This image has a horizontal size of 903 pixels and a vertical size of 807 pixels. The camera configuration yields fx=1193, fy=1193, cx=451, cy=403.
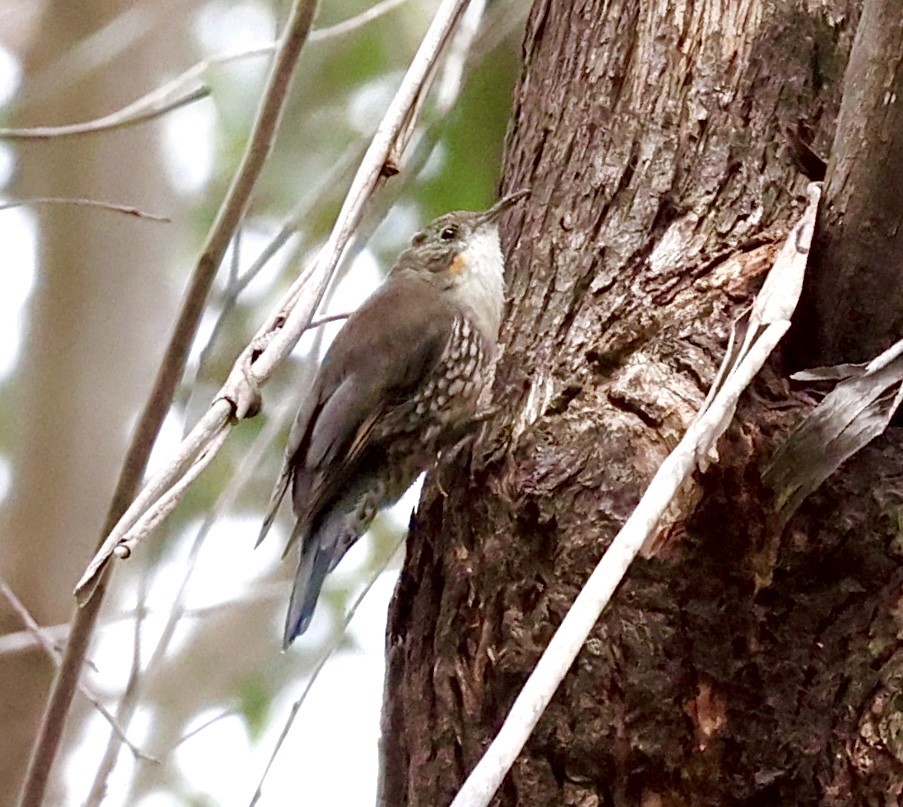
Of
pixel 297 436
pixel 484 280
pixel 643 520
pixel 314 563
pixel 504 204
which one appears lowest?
pixel 314 563

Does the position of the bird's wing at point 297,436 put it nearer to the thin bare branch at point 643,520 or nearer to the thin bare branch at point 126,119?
the thin bare branch at point 126,119

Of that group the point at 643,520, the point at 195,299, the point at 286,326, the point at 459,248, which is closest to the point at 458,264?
the point at 459,248

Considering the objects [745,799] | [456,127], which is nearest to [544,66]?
[456,127]

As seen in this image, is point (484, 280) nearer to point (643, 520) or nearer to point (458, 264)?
point (458, 264)

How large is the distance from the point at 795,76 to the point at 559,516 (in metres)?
0.68

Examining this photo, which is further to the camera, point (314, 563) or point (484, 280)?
point (484, 280)

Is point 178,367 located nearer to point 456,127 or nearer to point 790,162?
point 790,162

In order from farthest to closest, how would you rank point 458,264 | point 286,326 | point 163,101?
1. point 458,264
2. point 163,101
3. point 286,326

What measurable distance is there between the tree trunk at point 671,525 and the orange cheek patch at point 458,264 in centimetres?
25

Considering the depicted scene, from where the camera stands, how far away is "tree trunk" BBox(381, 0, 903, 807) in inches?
44.8

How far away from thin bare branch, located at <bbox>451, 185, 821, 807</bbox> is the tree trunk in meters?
0.12

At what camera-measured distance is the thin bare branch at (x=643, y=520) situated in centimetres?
70

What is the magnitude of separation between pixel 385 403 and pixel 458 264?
287 millimetres

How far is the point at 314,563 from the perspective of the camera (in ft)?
5.38
